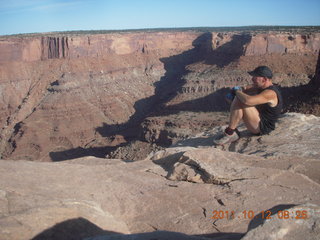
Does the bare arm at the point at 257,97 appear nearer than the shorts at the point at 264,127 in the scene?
Yes

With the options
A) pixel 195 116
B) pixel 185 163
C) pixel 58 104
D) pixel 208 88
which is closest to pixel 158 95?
pixel 208 88

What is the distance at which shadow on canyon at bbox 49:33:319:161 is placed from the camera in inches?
1185

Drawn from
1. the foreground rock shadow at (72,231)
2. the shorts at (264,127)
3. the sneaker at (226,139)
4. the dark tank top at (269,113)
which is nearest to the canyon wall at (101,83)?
the sneaker at (226,139)

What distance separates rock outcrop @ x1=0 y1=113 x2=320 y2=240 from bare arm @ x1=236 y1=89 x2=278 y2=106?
86cm

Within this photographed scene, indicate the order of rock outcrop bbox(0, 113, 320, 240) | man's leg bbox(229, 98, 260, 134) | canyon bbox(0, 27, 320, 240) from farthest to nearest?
man's leg bbox(229, 98, 260, 134) → canyon bbox(0, 27, 320, 240) → rock outcrop bbox(0, 113, 320, 240)

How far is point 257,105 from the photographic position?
17.6 feet

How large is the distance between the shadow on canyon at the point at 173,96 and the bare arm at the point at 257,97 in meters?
18.8

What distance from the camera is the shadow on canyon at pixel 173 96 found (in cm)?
3011

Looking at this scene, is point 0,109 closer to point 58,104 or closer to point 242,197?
point 58,104

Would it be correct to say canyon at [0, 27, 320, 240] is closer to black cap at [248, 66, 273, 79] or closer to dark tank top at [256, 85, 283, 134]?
dark tank top at [256, 85, 283, 134]

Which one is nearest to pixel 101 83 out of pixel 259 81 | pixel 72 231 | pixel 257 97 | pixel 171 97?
pixel 171 97

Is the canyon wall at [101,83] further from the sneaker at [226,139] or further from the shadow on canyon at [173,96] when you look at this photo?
the sneaker at [226,139]

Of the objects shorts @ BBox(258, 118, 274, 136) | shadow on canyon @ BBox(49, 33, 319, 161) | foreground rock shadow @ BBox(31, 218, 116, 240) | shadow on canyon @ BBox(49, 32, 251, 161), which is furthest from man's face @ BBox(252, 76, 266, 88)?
shadow on canyon @ BBox(49, 32, 251, 161)

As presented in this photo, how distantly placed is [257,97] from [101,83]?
1683 inches
